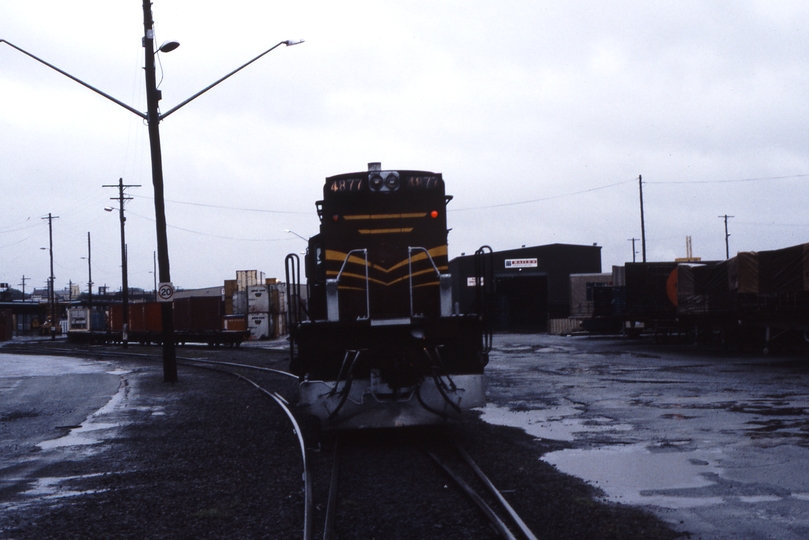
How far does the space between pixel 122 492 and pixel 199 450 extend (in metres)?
2.33

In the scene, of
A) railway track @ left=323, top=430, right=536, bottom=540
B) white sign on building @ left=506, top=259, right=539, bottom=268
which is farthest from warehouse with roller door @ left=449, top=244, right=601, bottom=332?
railway track @ left=323, top=430, right=536, bottom=540

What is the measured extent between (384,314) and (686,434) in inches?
158

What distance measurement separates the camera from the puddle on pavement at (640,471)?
640 cm

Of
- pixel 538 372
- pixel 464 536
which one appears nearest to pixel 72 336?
pixel 538 372

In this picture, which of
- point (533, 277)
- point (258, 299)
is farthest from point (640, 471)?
point (533, 277)

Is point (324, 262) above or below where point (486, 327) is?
above

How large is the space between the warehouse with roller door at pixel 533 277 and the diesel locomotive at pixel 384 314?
49.0 meters

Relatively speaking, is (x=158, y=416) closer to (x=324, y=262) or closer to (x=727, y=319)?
(x=324, y=262)

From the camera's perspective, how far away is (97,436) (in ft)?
37.5

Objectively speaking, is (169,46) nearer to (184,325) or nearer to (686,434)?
(686,434)

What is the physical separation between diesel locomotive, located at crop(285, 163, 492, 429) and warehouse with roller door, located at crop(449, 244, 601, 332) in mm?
48961

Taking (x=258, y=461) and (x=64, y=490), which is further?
(x=258, y=461)

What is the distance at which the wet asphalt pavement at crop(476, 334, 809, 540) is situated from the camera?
608cm

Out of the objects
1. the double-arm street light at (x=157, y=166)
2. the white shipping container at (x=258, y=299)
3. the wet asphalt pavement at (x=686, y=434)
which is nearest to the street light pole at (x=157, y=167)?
the double-arm street light at (x=157, y=166)
